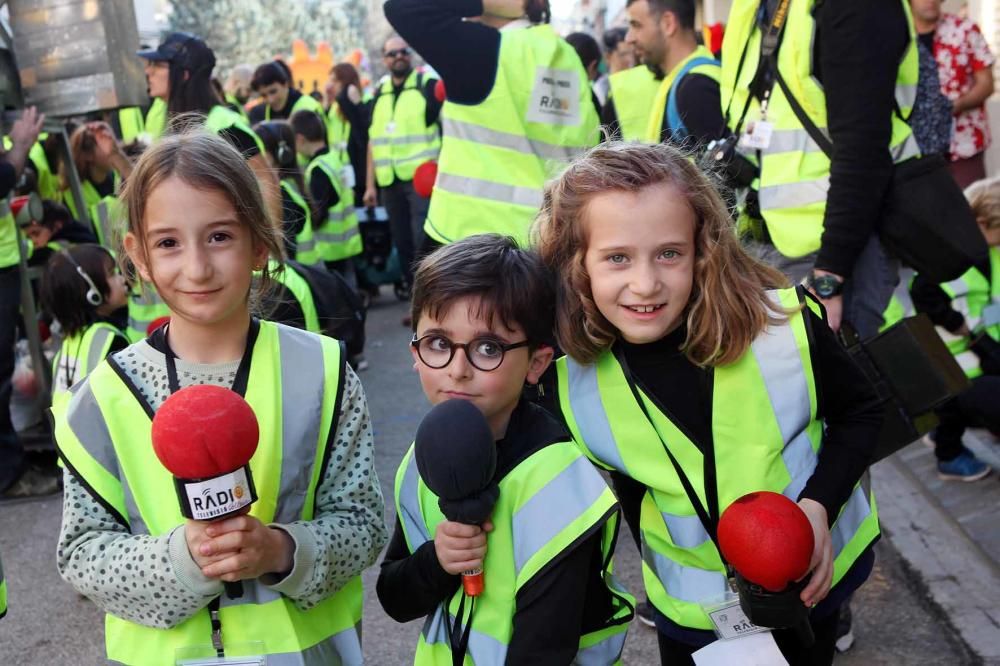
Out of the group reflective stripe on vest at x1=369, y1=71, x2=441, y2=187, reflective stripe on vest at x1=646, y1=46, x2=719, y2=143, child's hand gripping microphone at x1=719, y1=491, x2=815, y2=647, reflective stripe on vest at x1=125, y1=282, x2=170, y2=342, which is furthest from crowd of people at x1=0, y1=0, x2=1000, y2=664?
reflective stripe on vest at x1=369, y1=71, x2=441, y2=187

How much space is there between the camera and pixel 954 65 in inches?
275

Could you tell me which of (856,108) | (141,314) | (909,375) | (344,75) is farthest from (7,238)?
(344,75)

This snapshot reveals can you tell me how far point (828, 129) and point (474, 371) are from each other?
1639 mm

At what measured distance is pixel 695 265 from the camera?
2.24m

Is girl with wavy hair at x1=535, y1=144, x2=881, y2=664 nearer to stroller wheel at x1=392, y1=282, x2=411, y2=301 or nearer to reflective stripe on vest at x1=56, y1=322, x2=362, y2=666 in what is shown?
reflective stripe on vest at x1=56, y1=322, x2=362, y2=666

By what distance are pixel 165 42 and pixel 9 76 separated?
93 centimetres

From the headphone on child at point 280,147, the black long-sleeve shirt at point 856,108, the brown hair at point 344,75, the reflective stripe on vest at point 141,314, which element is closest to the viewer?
the black long-sleeve shirt at point 856,108

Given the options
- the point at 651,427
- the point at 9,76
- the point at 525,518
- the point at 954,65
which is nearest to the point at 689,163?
the point at 651,427

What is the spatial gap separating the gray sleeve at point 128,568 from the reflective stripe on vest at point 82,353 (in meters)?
2.52

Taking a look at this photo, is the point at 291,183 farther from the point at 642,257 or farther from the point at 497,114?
the point at 642,257

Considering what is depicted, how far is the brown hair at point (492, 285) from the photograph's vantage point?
2.16 m

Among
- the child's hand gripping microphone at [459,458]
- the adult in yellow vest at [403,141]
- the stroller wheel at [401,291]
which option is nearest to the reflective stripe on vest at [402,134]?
the adult in yellow vest at [403,141]

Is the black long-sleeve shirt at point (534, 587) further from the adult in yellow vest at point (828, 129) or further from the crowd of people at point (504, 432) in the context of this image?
the adult in yellow vest at point (828, 129)

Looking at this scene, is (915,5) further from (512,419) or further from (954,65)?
(512,419)
